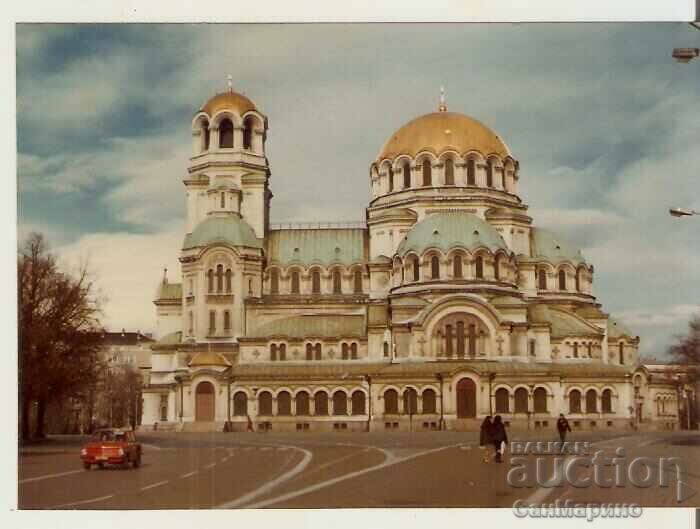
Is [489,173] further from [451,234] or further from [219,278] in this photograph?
[219,278]

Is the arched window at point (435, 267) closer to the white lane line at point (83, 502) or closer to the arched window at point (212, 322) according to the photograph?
the arched window at point (212, 322)

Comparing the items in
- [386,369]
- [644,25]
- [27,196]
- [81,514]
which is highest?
[644,25]

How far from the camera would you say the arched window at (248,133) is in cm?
6412

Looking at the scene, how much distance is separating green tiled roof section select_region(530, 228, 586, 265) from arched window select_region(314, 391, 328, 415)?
1675 cm

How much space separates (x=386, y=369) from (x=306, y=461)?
83.2 ft

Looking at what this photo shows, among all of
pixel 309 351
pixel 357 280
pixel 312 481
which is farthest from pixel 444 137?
pixel 312 481

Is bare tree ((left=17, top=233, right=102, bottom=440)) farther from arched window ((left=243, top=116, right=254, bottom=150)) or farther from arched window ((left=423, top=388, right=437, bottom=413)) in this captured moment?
arched window ((left=243, top=116, right=254, bottom=150))

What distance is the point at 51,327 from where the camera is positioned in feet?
150

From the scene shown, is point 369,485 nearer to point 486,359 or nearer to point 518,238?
point 486,359

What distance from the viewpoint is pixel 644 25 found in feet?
105

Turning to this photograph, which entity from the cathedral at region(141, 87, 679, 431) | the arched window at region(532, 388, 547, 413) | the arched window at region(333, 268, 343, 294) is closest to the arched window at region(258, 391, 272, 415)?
the cathedral at region(141, 87, 679, 431)

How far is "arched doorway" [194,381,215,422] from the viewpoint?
193ft

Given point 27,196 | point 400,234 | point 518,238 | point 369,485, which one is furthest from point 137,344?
point 369,485

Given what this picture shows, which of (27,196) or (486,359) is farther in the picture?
(486,359)
